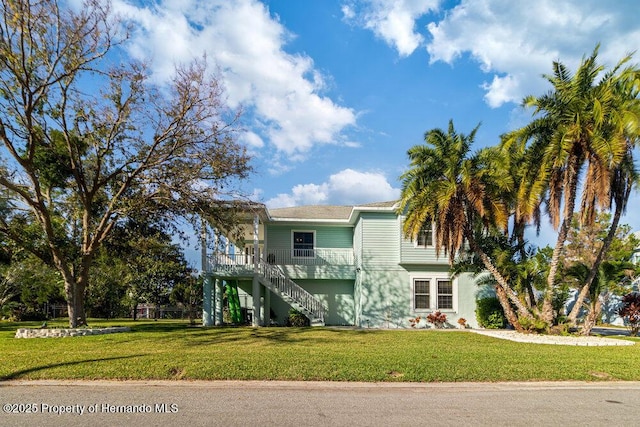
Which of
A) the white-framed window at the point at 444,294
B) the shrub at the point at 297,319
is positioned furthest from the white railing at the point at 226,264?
the white-framed window at the point at 444,294

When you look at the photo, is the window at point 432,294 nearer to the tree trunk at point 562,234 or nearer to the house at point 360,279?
the house at point 360,279

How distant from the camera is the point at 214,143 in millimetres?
15008

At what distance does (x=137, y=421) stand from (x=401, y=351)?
22.0ft

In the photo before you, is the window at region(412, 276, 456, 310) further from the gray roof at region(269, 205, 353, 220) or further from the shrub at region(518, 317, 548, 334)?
the gray roof at region(269, 205, 353, 220)

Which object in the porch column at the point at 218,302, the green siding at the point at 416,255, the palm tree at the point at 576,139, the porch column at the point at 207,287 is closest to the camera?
the palm tree at the point at 576,139

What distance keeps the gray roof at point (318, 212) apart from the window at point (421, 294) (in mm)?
3863

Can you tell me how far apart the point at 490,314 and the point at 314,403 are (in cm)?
1481

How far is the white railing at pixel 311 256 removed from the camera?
20.8 m

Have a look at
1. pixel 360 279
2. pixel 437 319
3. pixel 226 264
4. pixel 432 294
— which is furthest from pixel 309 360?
pixel 432 294

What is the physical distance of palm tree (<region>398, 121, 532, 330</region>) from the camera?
14742 mm

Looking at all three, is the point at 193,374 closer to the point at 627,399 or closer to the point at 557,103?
the point at 627,399

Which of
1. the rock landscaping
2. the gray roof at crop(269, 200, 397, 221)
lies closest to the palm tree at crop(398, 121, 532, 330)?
the gray roof at crop(269, 200, 397, 221)

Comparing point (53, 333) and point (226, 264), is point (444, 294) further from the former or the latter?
point (53, 333)

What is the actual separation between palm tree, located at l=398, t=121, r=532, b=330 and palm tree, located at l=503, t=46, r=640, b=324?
3.71ft
